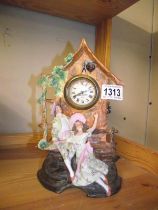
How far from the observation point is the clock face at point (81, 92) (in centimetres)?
60

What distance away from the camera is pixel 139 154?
0.77m

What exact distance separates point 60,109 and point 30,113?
0.39 metres

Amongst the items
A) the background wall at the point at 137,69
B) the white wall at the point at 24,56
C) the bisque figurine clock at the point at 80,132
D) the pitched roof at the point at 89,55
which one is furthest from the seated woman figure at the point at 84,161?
the background wall at the point at 137,69

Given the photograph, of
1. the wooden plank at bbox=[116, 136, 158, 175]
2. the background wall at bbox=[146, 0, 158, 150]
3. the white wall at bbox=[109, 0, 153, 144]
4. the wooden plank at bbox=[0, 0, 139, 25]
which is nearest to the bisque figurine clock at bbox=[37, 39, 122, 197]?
the wooden plank at bbox=[116, 136, 158, 175]

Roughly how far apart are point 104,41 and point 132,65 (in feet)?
0.93

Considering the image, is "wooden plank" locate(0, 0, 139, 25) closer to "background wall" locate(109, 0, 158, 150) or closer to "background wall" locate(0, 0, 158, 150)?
"background wall" locate(0, 0, 158, 150)

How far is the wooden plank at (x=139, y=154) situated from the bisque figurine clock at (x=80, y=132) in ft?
0.59

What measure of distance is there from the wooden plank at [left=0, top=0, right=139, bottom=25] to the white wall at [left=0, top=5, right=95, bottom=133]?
0.17 ft

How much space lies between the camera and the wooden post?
94cm

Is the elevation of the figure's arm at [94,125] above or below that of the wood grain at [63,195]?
above

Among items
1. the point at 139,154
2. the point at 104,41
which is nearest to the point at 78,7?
the point at 104,41

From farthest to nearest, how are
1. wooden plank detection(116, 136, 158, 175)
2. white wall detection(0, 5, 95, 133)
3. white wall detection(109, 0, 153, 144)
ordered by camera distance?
white wall detection(109, 0, 153, 144), white wall detection(0, 5, 95, 133), wooden plank detection(116, 136, 158, 175)

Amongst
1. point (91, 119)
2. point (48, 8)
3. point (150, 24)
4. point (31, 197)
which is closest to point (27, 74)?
point (48, 8)

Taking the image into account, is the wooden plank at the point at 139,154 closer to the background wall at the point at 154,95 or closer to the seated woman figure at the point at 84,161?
the seated woman figure at the point at 84,161
